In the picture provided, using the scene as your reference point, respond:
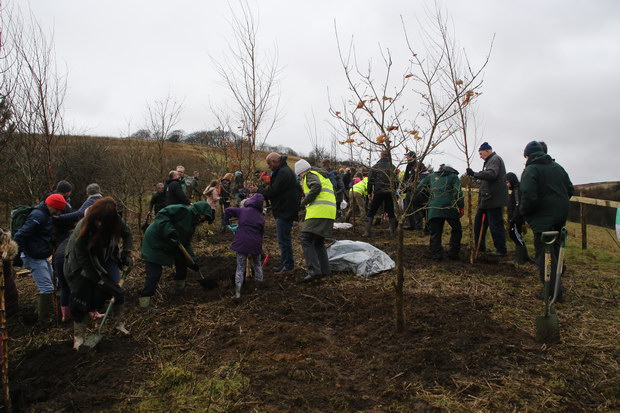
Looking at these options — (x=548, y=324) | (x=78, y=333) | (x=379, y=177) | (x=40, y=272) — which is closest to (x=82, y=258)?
(x=78, y=333)

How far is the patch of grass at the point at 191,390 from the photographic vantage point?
2.98 m

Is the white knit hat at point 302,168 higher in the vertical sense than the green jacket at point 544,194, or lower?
higher

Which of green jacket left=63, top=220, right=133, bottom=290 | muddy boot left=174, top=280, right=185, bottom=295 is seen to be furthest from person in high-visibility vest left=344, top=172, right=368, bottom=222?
green jacket left=63, top=220, right=133, bottom=290

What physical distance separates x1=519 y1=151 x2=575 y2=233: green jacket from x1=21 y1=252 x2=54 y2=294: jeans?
226 inches

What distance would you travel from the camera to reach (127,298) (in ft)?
18.3

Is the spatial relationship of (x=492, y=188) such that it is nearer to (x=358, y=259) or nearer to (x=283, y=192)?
(x=358, y=259)

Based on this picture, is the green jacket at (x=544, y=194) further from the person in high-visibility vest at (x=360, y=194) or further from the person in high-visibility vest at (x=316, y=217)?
the person in high-visibility vest at (x=360, y=194)

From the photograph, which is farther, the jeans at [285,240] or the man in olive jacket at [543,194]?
the jeans at [285,240]

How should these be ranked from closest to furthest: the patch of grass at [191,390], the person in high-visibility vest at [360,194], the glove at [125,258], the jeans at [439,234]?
1. the patch of grass at [191,390]
2. the glove at [125,258]
3. the jeans at [439,234]
4. the person in high-visibility vest at [360,194]

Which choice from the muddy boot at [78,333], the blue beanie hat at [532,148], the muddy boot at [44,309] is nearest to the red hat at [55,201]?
the muddy boot at [44,309]

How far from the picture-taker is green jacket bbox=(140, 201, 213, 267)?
16.3ft

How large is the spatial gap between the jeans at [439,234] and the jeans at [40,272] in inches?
217

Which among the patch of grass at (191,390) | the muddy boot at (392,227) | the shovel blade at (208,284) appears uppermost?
the muddy boot at (392,227)

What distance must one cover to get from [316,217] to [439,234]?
2.48 metres
